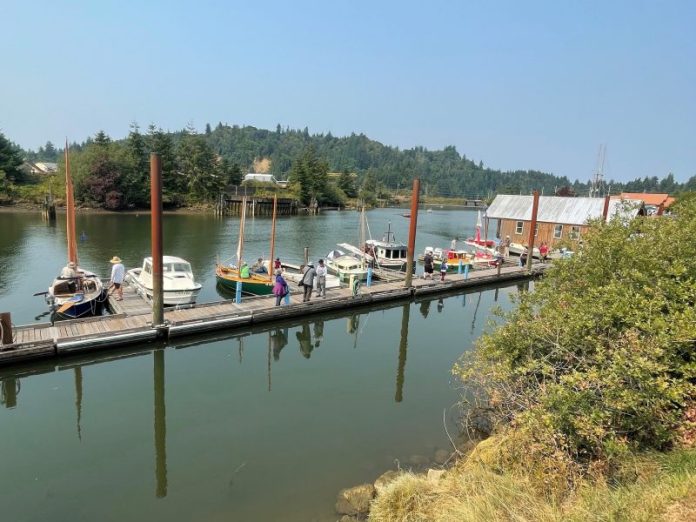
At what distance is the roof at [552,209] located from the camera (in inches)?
1548

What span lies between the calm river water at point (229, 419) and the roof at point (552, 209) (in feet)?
79.5

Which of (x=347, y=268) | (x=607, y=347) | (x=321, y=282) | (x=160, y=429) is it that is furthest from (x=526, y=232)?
(x=160, y=429)

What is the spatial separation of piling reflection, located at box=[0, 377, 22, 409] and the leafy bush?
11.9m

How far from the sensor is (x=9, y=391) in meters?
12.6

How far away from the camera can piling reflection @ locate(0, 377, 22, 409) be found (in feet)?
39.5

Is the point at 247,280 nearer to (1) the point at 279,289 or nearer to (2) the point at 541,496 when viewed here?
(1) the point at 279,289

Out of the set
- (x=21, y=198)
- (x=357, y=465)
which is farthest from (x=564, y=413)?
(x=21, y=198)

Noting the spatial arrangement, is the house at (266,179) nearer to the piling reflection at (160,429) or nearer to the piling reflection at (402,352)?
the piling reflection at (402,352)

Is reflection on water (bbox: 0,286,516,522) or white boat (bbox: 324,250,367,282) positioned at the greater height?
white boat (bbox: 324,250,367,282)

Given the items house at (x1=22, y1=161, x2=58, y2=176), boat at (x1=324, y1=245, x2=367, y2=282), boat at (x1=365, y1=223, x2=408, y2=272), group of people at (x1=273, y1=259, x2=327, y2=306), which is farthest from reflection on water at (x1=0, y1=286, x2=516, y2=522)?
house at (x1=22, y1=161, x2=58, y2=176)

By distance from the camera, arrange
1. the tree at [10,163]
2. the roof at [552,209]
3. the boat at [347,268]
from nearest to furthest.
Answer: the boat at [347,268] < the roof at [552,209] < the tree at [10,163]

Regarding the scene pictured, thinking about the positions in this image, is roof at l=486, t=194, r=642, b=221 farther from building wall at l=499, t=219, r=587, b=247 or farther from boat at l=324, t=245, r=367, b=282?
boat at l=324, t=245, r=367, b=282

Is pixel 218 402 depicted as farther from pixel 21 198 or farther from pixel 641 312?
pixel 21 198

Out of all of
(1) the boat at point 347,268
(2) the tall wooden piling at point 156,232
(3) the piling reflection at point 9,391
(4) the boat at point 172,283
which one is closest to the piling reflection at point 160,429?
(2) the tall wooden piling at point 156,232
